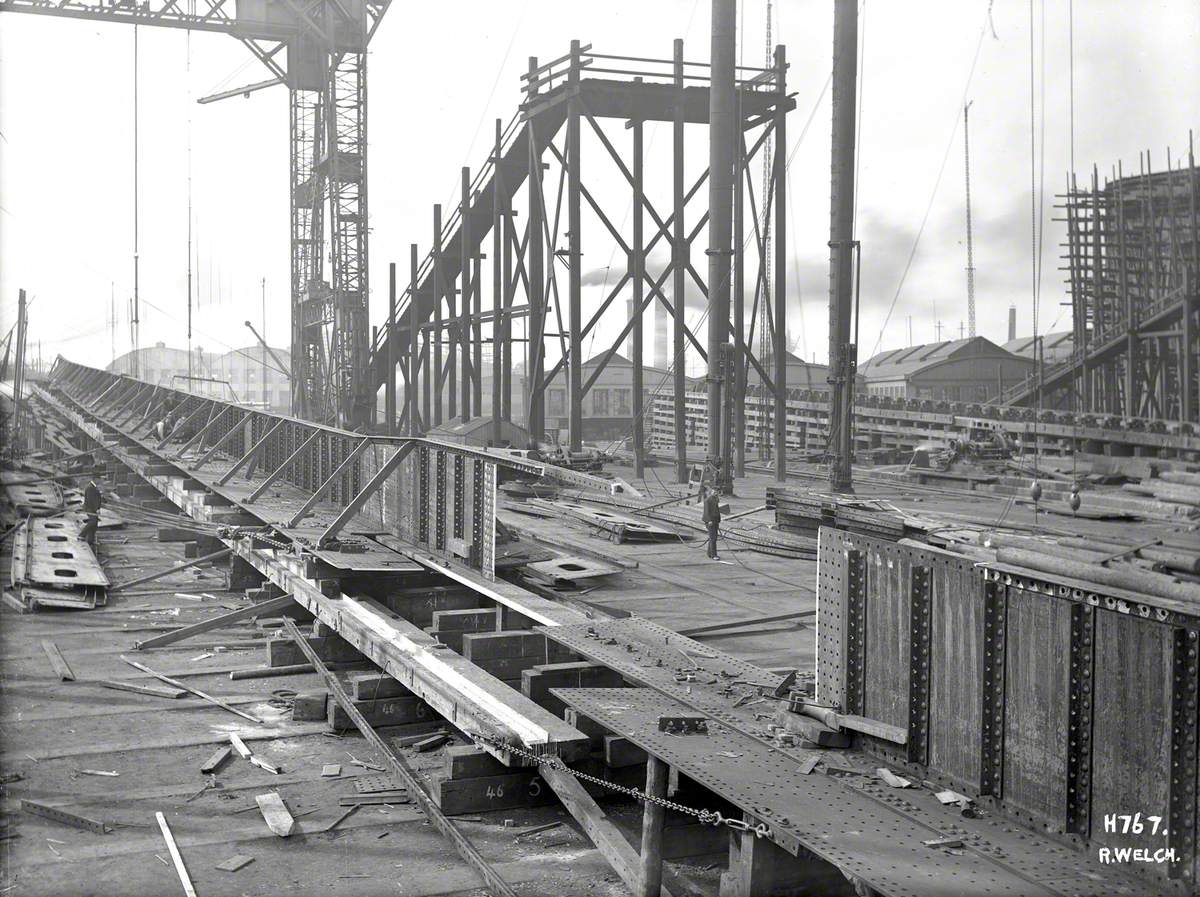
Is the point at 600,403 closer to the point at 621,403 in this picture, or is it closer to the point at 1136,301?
the point at 621,403

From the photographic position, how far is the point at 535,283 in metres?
25.5

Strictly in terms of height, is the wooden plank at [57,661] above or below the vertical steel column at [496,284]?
below

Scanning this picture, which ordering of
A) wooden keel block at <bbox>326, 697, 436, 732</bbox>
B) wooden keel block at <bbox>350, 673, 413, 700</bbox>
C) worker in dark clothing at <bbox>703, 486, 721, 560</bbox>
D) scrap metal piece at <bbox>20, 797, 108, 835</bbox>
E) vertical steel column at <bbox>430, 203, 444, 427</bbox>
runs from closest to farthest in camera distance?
scrap metal piece at <bbox>20, 797, 108, 835</bbox>
wooden keel block at <bbox>326, 697, 436, 732</bbox>
wooden keel block at <bbox>350, 673, 413, 700</bbox>
worker in dark clothing at <bbox>703, 486, 721, 560</bbox>
vertical steel column at <bbox>430, 203, 444, 427</bbox>

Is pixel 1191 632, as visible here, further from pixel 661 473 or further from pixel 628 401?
pixel 628 401

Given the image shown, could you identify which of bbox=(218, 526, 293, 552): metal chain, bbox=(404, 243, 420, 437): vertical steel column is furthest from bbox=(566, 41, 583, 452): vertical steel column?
bbox=(218, 526, 293, 552): metal chain

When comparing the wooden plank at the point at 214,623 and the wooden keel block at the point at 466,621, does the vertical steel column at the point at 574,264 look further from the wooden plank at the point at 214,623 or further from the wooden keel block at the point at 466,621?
the wooden keel block at the point at 466,621

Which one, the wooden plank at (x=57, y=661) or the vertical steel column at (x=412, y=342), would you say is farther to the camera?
the vertical steel column at (x=412, y=342)

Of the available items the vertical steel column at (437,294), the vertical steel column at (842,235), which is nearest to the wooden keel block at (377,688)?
the vertical steel column at (842,235)

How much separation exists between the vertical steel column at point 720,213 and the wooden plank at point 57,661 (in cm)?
1106

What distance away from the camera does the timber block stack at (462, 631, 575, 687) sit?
9.20 m

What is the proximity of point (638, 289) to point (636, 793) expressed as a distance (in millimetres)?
19668

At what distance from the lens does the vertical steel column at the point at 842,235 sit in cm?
1909

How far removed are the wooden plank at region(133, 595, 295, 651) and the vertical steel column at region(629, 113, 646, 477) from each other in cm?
1132

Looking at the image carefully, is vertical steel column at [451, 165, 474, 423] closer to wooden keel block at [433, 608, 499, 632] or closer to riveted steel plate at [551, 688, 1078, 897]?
wooden keel block at [433, 608, 499, 632]
